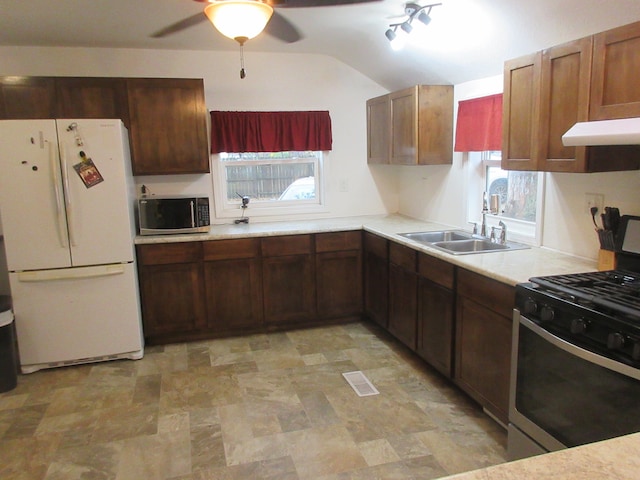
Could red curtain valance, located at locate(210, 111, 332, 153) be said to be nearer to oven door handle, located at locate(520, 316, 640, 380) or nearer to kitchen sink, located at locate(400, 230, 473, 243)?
kitchen sink, located at locate(400, 230, 473, 243)

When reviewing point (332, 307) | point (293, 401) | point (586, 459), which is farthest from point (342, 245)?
point (586, 459)

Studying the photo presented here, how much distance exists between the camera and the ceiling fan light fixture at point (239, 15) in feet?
6.59

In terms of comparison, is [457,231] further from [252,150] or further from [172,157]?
[172,157]

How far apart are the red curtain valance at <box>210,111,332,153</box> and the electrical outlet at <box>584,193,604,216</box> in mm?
2447

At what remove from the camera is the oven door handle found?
5.49ft

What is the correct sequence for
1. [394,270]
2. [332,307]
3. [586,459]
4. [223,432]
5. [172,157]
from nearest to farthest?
[586,459], [223,432], [394,270], [172,157], [332,307]

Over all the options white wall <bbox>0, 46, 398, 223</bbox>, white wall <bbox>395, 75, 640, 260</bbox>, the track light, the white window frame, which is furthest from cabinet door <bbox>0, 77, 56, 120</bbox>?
white wall <bbox>395, 75, 640, 260</bbox>

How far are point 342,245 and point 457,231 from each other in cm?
96

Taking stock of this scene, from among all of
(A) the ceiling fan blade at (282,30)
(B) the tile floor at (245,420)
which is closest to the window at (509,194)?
(B) the tile floor at (245,420)

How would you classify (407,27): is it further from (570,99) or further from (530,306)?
(530,306)

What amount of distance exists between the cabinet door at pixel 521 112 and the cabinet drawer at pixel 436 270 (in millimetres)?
677

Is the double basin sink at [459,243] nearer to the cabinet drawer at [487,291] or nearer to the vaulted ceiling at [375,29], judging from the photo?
the cabinet drawer at [487,291]

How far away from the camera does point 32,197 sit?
3.30 m

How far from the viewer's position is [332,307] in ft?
13.9
